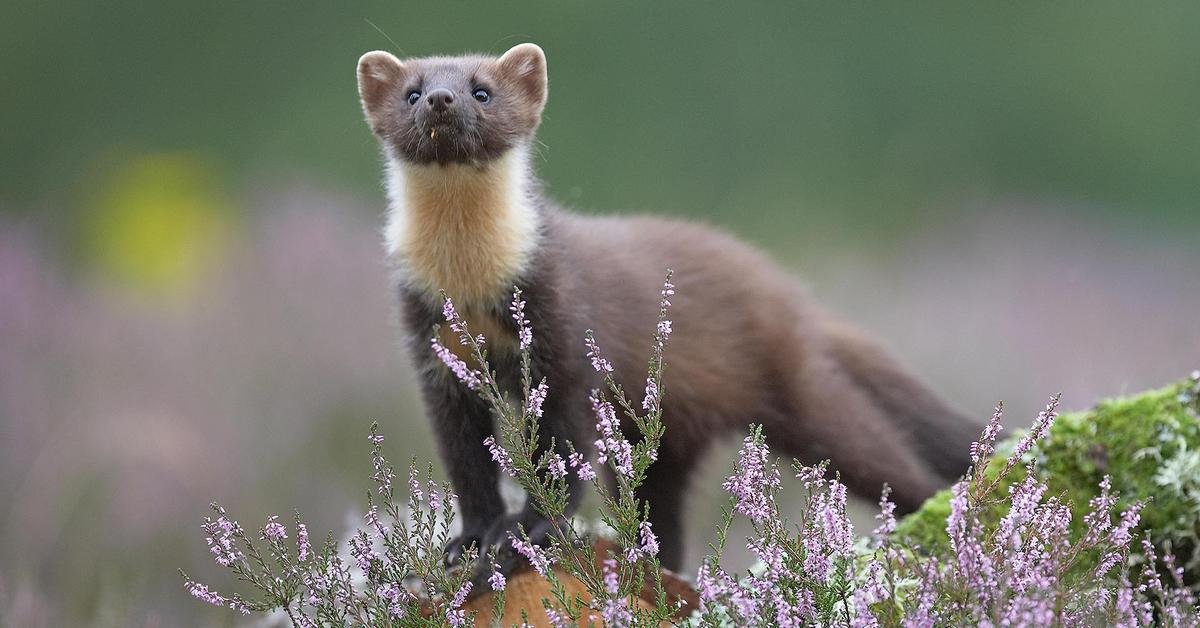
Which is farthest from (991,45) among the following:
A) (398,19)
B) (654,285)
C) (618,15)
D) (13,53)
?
(654,285)

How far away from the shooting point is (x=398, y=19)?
1479cm

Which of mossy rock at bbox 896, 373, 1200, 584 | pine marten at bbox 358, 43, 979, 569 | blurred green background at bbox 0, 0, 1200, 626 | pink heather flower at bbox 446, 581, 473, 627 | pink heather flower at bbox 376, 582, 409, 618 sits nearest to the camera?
pink heather flower at bbox 446, 581, 473, 627

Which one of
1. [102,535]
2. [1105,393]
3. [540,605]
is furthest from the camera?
[1105,393]

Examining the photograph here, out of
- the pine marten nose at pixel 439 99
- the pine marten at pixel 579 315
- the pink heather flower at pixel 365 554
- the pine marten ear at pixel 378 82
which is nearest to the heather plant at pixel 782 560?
the pink heather flower at pixel 365 554

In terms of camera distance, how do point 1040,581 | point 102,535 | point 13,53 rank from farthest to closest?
point 13,53 < point 102,535 < point 1040,581

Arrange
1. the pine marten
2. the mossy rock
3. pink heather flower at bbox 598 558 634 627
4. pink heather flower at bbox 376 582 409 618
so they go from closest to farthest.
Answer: pink heather flower at bbox 598 558 634 627, pink heather flower at bbox 376 582 409 618, the mossy rock, the pine marten

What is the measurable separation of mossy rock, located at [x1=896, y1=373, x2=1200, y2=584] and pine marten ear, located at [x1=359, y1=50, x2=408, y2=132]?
198 cm

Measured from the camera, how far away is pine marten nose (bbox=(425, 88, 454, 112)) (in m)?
3.76

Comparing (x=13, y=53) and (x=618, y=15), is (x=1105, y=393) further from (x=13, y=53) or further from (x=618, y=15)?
(x=13, y=53)

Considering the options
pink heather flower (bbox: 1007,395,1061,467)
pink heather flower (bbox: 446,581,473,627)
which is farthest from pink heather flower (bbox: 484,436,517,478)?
pink heather flower (bbox: 1007,395,1061,467)

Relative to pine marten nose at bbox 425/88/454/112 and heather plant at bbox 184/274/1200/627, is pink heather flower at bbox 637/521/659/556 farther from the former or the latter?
pine marten nose at bbox 425/88/454/112

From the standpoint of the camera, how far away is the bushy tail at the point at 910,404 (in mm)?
5246

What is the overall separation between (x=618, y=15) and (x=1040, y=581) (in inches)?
553

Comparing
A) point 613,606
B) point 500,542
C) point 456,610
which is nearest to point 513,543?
point 456,610
